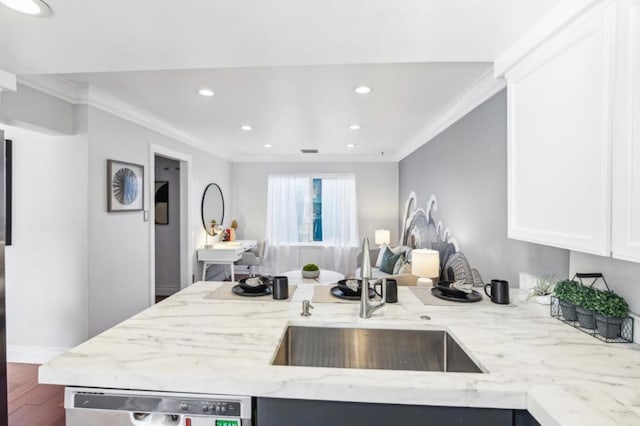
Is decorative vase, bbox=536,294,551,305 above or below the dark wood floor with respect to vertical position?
above

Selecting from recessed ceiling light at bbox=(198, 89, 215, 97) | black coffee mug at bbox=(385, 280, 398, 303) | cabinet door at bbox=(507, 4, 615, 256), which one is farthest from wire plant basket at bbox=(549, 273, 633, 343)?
recessed ceiling light at bbox=(198, 89, 215, 97)

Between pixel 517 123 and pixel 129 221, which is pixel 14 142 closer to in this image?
pixel 129 221

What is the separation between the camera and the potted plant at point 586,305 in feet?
3.94

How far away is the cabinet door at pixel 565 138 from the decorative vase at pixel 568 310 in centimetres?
29

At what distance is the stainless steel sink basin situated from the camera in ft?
4.33

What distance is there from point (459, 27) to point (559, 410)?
4.61 ft

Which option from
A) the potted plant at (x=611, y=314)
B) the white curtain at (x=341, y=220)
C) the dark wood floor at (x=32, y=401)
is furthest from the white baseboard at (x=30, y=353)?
the white curtain at (x=341, y=220)

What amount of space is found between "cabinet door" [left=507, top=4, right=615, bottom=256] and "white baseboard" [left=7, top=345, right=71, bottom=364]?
3.62 metres

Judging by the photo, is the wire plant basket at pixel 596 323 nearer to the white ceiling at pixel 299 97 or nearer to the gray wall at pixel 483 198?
the gray wall at pixel 483 198

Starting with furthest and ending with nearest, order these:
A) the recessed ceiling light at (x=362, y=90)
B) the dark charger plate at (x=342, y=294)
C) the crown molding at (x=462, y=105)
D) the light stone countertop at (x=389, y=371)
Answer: the recessed ceiling light at (x=362, y=90) < the crown molding at (x=462, y=105) < the dark charger plate at (x=342, y=294) < the light stone countertop at (x=389, y=371)

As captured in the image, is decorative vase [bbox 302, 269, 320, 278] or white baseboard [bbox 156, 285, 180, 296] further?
white baseboard [bbox 156, 285, 180, 296]

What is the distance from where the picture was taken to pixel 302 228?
613cm

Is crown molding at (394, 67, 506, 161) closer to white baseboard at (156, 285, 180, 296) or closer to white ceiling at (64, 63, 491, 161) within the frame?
white ceiling at (64, 63, 491, 161)

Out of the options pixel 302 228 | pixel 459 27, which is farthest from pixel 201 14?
pixel 302 228
